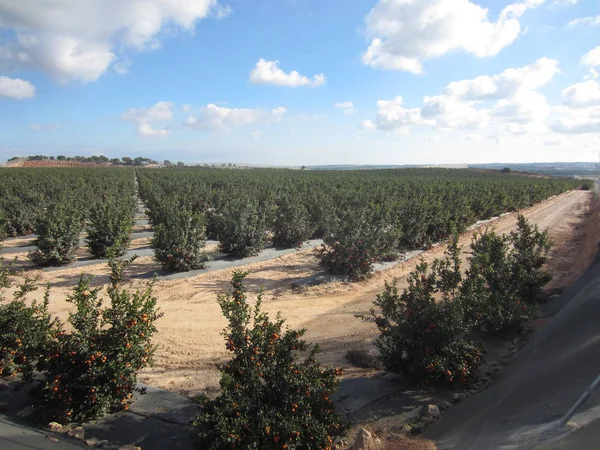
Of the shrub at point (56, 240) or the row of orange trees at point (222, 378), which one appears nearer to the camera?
the row of orange trees at point (222, 378)

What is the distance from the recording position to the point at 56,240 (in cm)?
1235

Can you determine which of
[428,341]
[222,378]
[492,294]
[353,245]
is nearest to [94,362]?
[222,378]

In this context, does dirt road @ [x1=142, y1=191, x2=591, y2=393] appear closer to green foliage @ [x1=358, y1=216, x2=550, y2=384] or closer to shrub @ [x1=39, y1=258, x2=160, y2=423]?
green foliage @ [x1=358, y1=216, x2=550, y2=384]

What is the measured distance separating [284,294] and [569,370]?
7.02m

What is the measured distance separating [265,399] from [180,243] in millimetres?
8265

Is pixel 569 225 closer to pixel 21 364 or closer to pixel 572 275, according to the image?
pixel 572 275

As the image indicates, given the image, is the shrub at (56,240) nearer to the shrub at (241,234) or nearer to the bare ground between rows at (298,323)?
the bare ground between rows at (298,323)

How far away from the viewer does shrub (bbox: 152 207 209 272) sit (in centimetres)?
1185

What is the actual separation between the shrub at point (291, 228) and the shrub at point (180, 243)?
3.89 m

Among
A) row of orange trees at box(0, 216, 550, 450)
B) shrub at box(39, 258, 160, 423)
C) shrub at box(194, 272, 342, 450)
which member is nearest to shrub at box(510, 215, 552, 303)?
row of orange trees at box(0, 216, 550, 450)

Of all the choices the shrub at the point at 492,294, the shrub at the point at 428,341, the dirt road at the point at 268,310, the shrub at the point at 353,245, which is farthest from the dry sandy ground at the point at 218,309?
the shrub at the point at 492,294

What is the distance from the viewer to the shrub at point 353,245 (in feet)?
39.2

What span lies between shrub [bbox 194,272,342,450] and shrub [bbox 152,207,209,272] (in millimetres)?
7581

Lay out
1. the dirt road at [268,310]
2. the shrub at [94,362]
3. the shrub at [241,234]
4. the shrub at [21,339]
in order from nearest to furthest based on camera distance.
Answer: the shrub at [94,362], the shrub at [21,339], the dirt road at [268,310], the shrub at [241,234]
